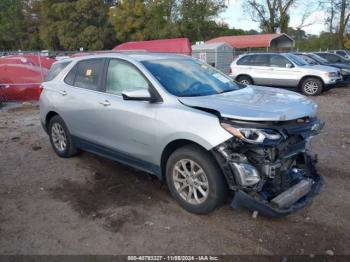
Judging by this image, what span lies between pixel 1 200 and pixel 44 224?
3.29 ft

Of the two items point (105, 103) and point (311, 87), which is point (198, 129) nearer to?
point (105, 103)

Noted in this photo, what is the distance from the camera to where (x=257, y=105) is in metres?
3.74

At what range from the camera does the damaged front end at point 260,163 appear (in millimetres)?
3465

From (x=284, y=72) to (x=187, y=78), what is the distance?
10.0 metres

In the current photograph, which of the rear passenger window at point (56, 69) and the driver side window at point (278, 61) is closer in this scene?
the rear passenger window at point (56, 69)

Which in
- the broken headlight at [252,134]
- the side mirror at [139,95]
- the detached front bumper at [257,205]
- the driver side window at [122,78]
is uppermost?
the driver side window at [122,78]

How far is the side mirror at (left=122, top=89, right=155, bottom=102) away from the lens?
402 cm

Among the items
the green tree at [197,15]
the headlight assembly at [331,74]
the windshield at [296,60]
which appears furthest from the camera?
the green tree at [197,15]

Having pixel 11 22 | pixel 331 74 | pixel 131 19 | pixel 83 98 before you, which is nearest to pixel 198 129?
pixel 83 98

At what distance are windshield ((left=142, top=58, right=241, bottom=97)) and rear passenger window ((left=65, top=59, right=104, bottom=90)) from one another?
0.87 metres

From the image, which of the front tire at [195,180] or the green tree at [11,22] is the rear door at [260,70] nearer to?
the front tire at [195,180]

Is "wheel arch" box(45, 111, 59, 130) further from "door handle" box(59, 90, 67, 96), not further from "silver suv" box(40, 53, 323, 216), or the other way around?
"silver suv" box(40, 53, 323, 216)

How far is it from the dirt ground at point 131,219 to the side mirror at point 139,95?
4.11ft

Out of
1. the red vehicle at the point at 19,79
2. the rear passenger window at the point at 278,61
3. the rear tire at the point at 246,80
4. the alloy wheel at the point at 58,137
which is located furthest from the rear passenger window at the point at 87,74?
the rear passenger window at the point at 278,61
